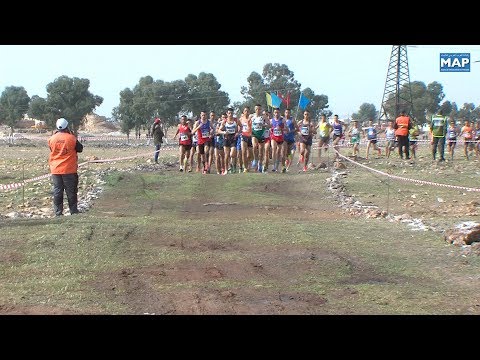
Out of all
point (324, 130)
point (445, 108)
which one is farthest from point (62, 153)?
point (445, 108)

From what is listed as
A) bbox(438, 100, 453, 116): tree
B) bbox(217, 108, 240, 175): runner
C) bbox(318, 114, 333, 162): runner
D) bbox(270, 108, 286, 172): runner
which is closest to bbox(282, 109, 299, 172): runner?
bbox(270, 108, 286, 172): runner

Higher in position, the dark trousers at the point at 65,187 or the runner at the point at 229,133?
the runner at the point at 229,133

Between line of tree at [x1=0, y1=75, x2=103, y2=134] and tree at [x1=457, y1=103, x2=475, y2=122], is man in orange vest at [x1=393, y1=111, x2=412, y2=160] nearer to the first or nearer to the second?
line of tree at [x1=0, y1=75, x2=103, y2=134]

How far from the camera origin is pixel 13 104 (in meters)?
64.2

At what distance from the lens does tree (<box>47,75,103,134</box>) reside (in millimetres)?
55625

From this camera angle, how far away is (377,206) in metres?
15.4

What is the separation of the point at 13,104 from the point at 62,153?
54.2 m

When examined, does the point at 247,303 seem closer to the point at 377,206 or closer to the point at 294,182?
the point at 377,206

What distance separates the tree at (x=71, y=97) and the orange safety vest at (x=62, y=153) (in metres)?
43.3

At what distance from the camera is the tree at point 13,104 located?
→ 2389 inches

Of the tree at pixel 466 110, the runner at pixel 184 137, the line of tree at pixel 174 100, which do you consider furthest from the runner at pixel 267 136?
the tree at pixel 466 110

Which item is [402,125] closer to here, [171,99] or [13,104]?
[171,99]

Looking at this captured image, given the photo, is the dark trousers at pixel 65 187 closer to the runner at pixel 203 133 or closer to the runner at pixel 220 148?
the runner at pixel 203 133
